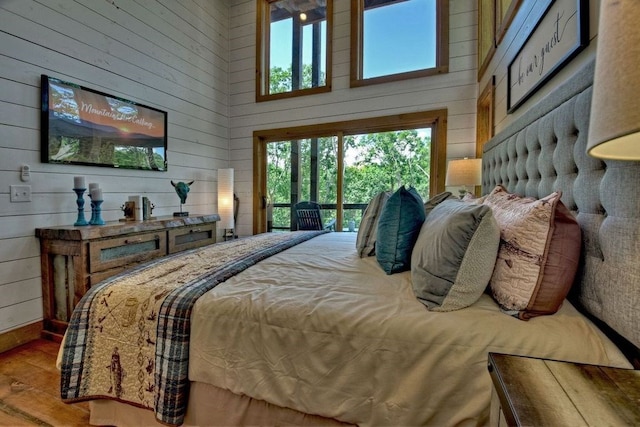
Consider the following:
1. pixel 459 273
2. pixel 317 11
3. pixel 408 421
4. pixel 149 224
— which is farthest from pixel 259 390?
pixel 317 11

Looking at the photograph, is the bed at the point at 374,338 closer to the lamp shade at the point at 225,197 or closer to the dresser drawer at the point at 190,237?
the dresser drawer at the point at 190,237

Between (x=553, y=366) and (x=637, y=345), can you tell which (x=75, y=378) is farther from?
(x=637, y=345)

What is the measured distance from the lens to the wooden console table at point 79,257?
2119 mm

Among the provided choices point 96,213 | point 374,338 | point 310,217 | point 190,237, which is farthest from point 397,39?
point 374,338

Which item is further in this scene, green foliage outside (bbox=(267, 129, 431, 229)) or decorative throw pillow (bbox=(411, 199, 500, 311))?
green foliage outside (bbox=(267, 129, 431, 229))

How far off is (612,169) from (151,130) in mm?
3601

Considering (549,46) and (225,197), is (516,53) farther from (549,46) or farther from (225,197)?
(225,197)

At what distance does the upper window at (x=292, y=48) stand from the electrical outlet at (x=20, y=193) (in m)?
2.88

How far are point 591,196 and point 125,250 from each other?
2874mm

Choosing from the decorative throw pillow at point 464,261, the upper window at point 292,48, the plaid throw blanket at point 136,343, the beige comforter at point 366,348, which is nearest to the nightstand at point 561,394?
the beige comforter at point 366,348

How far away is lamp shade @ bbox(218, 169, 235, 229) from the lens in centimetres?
405

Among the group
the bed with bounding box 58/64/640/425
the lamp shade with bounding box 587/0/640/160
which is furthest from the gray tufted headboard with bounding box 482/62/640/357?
the lamp shade with bounding box 587/0/640/160

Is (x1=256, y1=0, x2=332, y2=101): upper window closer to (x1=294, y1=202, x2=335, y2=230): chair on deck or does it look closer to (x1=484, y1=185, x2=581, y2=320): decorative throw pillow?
(x1=294, y1=202, x2=335, y2=230): chair on deck

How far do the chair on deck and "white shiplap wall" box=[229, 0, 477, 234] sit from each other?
0.87m
